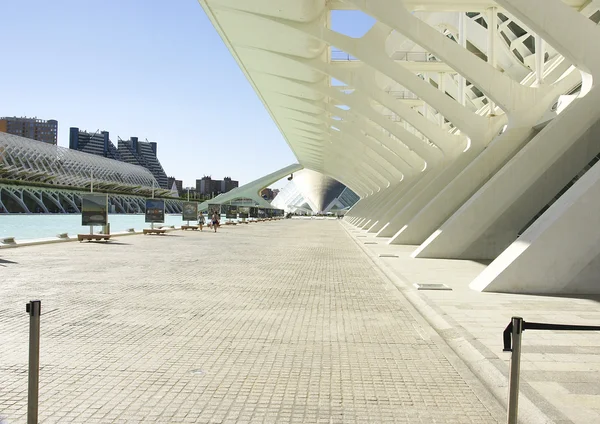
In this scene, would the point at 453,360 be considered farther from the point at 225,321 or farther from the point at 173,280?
the point at 173,280

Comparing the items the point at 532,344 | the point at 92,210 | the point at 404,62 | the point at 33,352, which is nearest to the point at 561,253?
the point at 532,344

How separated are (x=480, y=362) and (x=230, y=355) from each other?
2198mm

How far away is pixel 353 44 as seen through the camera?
17531 millimetres

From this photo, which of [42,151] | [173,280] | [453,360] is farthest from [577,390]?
[42,151]

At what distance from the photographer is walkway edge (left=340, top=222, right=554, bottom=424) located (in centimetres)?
396

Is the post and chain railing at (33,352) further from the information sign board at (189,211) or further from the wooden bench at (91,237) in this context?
the information sign board at (189,211)

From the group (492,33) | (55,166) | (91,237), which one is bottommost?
(91,237)

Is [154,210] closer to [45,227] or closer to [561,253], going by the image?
[45,227]

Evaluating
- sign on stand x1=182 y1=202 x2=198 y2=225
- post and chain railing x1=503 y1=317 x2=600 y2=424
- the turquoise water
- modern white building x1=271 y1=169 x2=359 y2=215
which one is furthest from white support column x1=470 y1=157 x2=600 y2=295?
modern white building x1=271 y1=169 x2=359 y2=215

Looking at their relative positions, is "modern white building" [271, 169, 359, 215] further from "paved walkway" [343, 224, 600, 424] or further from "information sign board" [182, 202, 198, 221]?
"paved walkway" [343, 224, 600, 424]

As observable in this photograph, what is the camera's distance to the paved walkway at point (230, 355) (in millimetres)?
4094

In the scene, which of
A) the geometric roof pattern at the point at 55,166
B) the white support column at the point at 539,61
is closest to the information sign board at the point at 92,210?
the white support column at the point at 539,61

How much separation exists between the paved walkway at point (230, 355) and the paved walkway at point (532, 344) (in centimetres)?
20

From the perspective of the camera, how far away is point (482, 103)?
102 feet
